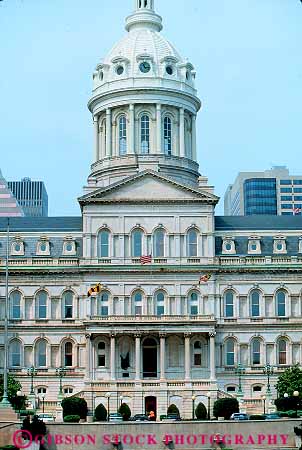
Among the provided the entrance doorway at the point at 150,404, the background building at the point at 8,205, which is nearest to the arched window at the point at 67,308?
the entrance doorway at the point at 150,404

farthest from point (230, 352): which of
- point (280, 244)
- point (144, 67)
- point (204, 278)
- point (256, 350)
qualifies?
point (144, 67)

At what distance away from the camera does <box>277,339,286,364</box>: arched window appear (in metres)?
98.8

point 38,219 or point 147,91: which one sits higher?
point 147,91

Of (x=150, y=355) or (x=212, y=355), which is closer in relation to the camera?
(x=212, y=355)

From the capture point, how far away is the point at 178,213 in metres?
99.0

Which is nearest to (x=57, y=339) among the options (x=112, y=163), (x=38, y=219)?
(x=38, y=219)

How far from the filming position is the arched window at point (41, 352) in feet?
325

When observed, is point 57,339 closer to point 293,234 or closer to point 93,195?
point 93,195

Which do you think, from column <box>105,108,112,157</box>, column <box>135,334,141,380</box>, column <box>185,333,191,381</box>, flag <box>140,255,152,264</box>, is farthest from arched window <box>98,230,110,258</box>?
column <box>105,108,112,157</box>

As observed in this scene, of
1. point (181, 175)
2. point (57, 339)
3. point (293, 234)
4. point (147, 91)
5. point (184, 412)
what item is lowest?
point (184, 412)

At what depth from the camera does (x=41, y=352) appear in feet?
325

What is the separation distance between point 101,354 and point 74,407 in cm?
915

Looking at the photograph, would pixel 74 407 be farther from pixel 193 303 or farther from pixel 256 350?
pixel 256 350

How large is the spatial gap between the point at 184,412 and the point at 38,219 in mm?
24913
